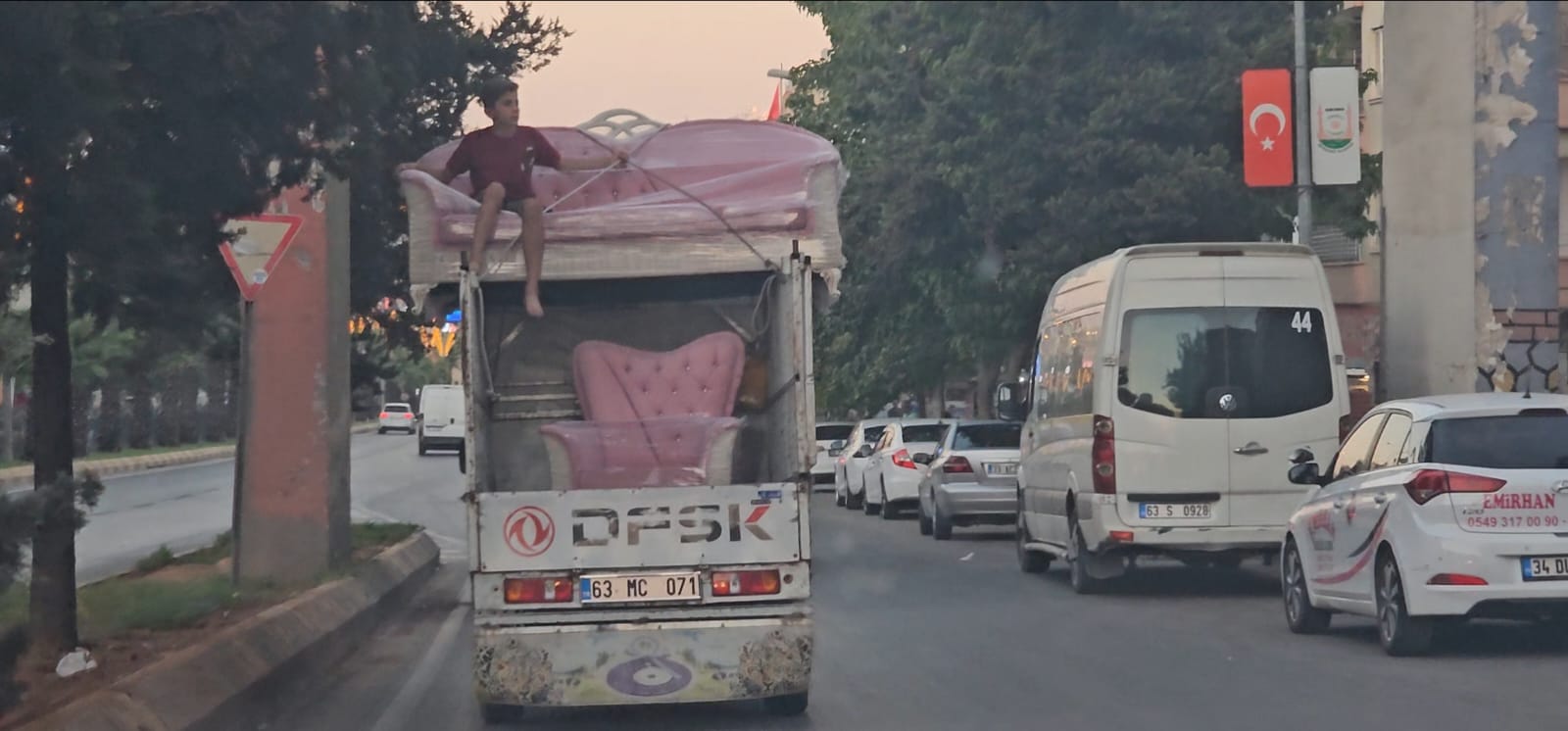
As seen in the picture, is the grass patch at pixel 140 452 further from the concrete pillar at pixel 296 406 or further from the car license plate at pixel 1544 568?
the car license plate at pixel 1544 568

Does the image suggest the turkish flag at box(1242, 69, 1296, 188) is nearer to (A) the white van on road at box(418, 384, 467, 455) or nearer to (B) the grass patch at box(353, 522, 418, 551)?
(B) the grass patch at box(353, 522, 418, 551)

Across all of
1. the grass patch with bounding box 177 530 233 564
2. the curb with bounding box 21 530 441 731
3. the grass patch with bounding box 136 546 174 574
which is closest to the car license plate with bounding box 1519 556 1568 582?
the curb with bounding box 21 530 441 731

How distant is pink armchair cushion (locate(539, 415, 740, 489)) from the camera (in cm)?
1064

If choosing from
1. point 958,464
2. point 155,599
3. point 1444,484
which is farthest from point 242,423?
point 958,464

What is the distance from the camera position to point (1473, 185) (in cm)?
1506

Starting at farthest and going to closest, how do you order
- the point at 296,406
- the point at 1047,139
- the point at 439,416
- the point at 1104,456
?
the point at 439,416
the point at 1047,139
the point at 296,406
the point at 1104,456

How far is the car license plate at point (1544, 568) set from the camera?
11297 millimetres

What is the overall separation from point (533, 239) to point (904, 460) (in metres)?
20.2

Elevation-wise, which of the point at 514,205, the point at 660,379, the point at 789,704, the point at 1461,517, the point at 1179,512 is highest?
the point at 514,205

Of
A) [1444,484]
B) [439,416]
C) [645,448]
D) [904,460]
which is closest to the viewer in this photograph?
[645,448]

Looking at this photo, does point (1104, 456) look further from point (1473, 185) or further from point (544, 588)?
point (544, 588)

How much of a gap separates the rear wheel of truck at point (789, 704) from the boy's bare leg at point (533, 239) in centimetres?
234

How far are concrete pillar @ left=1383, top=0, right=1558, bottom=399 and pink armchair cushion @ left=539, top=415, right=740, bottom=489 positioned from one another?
22.1 ft

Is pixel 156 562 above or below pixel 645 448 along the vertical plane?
below
